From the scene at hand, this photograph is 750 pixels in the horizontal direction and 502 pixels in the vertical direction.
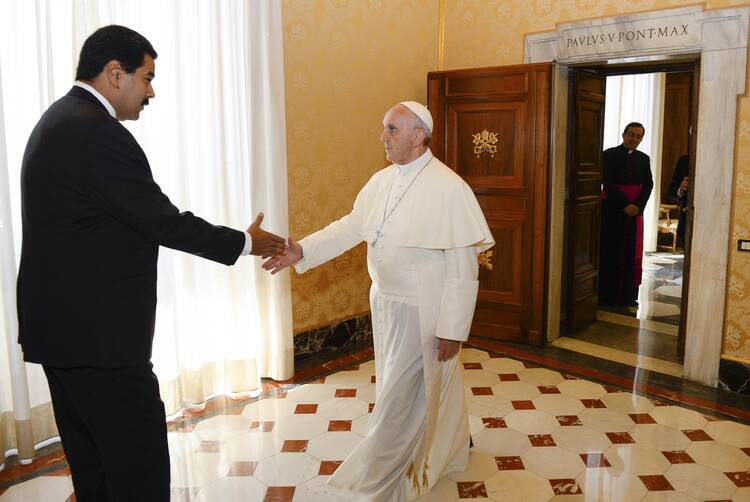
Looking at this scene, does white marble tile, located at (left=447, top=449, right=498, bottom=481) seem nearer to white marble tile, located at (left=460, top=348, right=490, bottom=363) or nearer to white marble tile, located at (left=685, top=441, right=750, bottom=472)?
white marble tile, located at (left=685, top=441, right=750, bottom=472)

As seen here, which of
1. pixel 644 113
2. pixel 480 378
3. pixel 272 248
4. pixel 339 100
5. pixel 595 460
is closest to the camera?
pixel 272 248

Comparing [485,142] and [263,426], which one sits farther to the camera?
[485,142]

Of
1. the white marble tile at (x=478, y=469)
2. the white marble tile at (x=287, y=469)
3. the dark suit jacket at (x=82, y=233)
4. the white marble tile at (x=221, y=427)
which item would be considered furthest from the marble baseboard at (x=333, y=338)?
the dark suit jacket at (x=82, y=233)

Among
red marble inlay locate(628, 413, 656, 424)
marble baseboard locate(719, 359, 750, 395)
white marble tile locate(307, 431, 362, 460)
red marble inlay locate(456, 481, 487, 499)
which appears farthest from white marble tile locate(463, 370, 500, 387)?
marble baseboard locate(719, 359, 750, 395)

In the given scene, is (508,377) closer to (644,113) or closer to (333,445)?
(333,445)

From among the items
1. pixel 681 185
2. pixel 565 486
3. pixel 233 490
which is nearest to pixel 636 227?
pixel 681 185

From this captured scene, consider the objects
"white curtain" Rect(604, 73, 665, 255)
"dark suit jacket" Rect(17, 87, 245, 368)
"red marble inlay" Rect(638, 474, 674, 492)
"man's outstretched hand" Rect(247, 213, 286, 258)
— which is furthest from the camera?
"white curtain" Rect(604, 73, 665, 255)

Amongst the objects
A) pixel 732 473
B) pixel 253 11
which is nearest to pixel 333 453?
pixel 732 473

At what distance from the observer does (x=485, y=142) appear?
18.4 feet

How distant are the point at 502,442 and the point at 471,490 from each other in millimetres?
619

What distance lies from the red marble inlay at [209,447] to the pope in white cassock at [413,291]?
3.34ft

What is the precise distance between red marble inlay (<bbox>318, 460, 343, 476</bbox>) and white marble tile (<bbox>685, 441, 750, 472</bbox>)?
1995mm

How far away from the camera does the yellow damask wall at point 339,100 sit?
195 inches

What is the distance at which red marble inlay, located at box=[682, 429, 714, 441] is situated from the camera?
12.4ft
